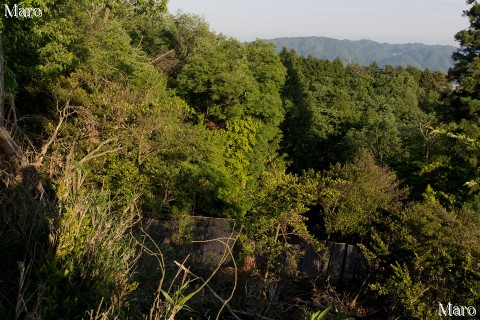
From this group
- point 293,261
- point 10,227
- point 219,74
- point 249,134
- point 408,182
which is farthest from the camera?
point 249,134

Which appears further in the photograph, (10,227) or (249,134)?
(249,134)

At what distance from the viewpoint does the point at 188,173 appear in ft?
47.6

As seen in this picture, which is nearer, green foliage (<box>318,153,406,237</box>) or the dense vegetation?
the dense vegetation

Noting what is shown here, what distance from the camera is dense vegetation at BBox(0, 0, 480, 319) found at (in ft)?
11.6

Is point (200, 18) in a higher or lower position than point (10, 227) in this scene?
higher

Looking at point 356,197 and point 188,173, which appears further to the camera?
point 188,173

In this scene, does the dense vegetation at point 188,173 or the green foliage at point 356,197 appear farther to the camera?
the green foliage at point 356,197

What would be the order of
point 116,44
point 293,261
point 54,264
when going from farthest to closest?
point 116,44, point 293,261, point 54,264

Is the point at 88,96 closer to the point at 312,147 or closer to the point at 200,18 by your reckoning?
the point at 200,18

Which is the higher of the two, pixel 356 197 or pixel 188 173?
pixel 188 173

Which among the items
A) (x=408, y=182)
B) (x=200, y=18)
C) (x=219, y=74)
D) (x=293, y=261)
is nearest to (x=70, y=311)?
(x=293, y=261)

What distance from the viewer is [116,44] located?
49.4 ft

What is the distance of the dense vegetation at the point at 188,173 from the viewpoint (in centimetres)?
354

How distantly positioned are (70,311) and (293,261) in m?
6.62
